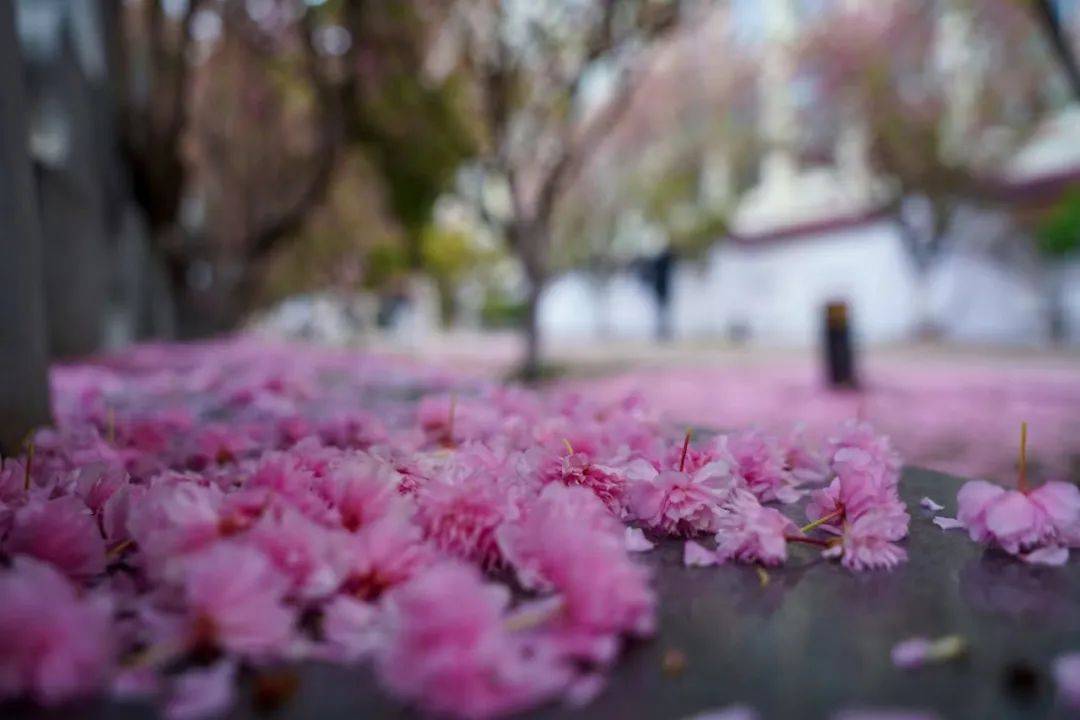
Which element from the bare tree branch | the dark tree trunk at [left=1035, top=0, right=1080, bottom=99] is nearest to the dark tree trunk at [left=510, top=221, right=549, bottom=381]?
the bare tree branch

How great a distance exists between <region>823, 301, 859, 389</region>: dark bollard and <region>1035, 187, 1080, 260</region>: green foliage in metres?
8.26

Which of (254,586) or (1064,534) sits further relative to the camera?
(1064,534)

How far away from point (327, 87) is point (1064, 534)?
8.50m

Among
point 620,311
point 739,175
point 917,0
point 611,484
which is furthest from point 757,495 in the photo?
point 620,311

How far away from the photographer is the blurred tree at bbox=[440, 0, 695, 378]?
779 centimetres

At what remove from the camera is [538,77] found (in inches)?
350

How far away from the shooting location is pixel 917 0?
14031mm

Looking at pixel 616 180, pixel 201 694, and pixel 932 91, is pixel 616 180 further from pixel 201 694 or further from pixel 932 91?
pixel 201 694

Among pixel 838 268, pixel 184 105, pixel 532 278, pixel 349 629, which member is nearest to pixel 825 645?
pixel 349 629

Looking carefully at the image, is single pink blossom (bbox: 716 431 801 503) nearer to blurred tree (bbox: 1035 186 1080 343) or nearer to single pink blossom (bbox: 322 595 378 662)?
single pink blossom (bbox: 322 595 378 662)

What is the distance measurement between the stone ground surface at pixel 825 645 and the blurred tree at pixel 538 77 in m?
7.32

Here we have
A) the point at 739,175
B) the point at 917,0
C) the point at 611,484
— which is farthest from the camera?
the point at 739,175

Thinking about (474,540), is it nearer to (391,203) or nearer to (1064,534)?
(1064,534)

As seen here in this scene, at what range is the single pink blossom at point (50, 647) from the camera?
2.42ft
